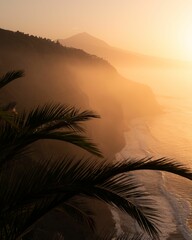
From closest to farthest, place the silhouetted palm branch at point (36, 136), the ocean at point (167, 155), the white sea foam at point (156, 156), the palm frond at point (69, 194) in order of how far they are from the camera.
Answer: the palm frond at point (69, 194), the silhouetted palm branch at point (36, 136), the white sea foam at point (156, 156), the ocean at point (167, 155)

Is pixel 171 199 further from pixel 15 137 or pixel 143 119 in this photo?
pixel 143 119

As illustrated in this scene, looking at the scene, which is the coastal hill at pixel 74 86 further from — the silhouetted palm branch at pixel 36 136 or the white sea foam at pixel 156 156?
the silhouetted palm branch at pixel 36 136

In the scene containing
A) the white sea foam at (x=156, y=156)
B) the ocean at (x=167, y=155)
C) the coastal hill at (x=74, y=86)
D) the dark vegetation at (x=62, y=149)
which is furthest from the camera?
the coastal hill at (x=74, y=86)

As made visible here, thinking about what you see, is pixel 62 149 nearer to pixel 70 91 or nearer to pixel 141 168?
pixel 70 91

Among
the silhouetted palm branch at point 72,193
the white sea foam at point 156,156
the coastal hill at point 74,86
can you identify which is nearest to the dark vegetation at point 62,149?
the silhouetted palm branch at point 72,193

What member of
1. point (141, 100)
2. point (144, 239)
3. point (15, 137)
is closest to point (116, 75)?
point (141, 100)

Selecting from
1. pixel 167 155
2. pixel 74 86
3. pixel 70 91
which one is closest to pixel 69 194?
pixel 167 155

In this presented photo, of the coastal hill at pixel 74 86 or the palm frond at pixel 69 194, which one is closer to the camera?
the palm frond at pixel 69 194

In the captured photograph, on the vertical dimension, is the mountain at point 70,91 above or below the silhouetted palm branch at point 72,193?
below

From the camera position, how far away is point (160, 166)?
4414 millimetres

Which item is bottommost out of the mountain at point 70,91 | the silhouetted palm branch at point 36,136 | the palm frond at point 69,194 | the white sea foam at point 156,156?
the white sea foam at point 156,156

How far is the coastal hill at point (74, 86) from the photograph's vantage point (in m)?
37.7

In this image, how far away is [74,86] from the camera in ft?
163

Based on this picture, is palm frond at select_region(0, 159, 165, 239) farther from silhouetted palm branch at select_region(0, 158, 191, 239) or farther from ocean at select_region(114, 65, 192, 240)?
ocean at select_region(114, 65, 192, 240)
